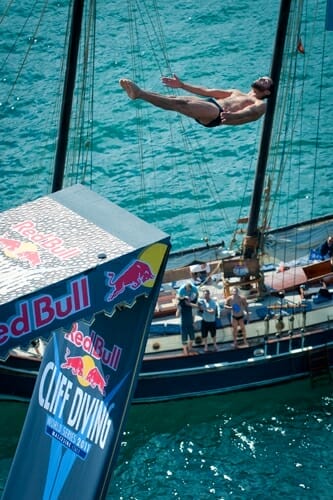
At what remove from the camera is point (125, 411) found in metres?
20.9

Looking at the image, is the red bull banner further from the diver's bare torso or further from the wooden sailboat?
the wooden sailboat

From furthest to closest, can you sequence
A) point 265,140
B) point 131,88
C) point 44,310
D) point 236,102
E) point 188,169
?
point 188,169 → point 265,140 → point 236,102 → point 131,88 → point 44,310

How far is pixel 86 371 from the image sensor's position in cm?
2098

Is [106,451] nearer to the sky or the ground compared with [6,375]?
nearer to the sky

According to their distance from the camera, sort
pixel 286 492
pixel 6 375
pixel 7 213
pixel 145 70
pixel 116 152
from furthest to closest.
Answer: pixel 145 70 < pixel 116 152 < pixel 6 375 < pixel 286 492 < pixel 7 213

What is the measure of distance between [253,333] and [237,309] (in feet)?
3.44

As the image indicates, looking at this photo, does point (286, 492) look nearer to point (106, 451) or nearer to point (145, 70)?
point (106, 451)

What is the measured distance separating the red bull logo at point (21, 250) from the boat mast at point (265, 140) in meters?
12.6

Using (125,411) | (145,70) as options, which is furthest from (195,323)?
(145,70)

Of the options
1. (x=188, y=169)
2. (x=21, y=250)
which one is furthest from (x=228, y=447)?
(x=188, y=169)

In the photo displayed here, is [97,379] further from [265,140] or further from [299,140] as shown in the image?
[299,140]

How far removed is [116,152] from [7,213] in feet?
72.4

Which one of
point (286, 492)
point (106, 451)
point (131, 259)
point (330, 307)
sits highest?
point (131, 259)

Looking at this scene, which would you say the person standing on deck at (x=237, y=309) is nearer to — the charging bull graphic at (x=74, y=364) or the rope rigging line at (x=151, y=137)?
the rope rigging line at (x=151, y=137)
